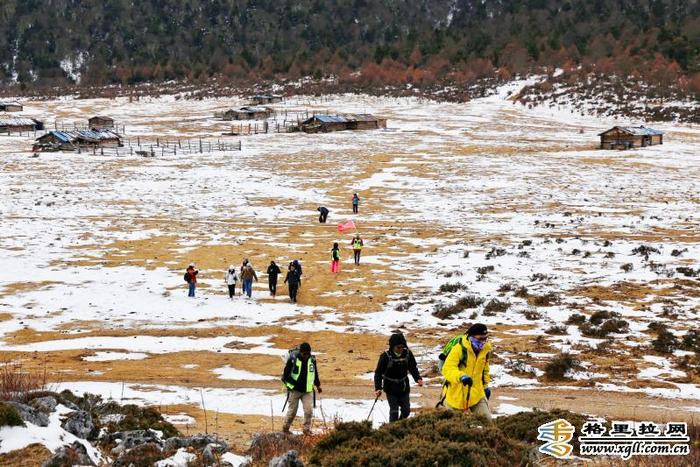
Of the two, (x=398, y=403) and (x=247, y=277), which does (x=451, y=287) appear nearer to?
(x=247, y=277)

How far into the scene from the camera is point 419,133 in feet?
272

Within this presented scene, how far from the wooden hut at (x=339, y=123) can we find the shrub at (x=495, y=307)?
66.9 m

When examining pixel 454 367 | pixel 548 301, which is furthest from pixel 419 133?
pixel 454 367

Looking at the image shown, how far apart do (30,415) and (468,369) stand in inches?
214

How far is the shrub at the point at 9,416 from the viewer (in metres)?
8.31

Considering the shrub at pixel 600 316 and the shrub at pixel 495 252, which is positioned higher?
the shrub at pixel 600 316

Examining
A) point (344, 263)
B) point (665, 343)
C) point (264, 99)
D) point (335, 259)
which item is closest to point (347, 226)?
point (344, 263)

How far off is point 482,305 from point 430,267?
6098mm

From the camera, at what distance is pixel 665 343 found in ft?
53.2

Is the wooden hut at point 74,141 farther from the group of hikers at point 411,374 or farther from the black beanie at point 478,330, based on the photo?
the black beanie at point 478,330

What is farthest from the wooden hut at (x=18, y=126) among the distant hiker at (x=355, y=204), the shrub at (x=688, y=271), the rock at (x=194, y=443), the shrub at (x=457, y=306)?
the rock at (x=194, y=443)

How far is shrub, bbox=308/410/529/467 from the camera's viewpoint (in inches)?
297

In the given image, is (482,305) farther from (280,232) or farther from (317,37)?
(317,37)

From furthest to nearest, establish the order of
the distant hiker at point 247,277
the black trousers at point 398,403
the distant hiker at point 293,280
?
the distant hiker at point 247,277
the distant hiker at point 293,280
the black trousers at point 398,403
